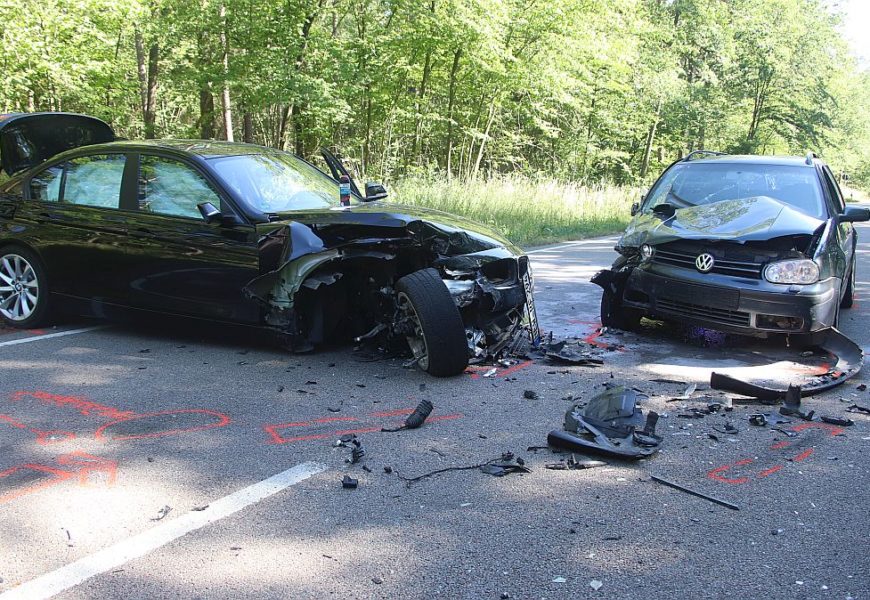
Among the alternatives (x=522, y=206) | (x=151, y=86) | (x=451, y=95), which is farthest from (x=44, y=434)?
(x=151, y=86)

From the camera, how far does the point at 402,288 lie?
545 centimetres

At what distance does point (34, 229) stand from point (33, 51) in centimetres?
1552

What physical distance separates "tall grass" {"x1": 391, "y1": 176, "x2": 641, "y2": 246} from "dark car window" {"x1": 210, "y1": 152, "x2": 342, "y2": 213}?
24.8ft

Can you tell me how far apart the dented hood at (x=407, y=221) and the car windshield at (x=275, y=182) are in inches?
12.6

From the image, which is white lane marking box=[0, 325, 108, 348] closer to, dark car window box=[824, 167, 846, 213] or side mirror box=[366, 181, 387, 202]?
side mirror box=[366, 181, 387, 202]

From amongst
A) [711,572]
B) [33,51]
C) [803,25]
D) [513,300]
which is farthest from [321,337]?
[803,25]

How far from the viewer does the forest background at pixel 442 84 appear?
19562 millimetres

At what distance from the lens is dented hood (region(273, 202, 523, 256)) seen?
5574mm

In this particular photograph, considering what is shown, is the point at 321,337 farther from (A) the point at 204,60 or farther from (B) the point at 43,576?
(A) the point at 204,60

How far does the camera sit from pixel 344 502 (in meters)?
3.41

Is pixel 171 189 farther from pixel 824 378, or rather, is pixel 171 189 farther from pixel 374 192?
pixel 824 378

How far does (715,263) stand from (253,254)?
12.3 ft

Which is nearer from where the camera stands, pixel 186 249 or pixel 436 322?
pixel 436 322

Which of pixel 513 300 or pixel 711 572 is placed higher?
pixel 513 300
